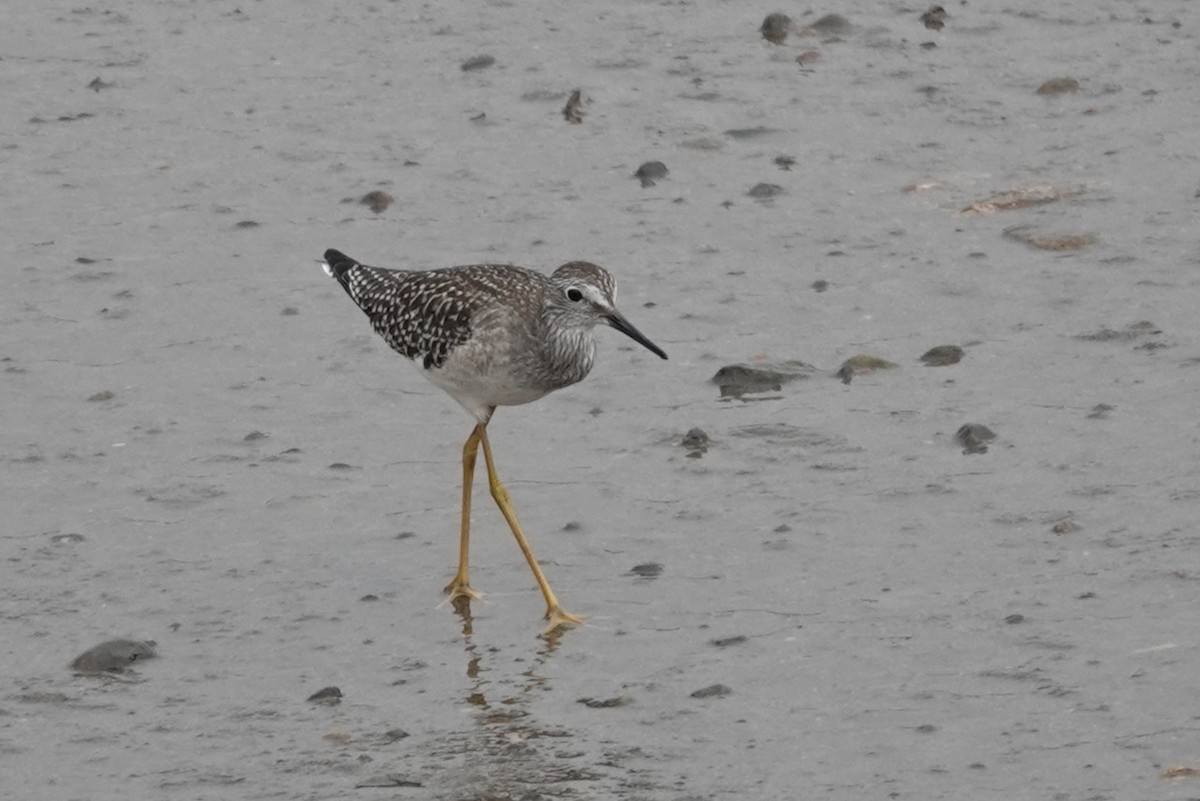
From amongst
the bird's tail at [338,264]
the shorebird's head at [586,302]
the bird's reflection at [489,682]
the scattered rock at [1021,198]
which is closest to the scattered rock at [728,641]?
the bird's reflection at [489,682]

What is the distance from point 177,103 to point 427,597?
598cm

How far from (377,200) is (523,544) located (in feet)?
13.1

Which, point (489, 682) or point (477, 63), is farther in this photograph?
point (477, 63)

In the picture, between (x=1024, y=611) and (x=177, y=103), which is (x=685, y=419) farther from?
(x=177, y=103)

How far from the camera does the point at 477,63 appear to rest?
551 inches

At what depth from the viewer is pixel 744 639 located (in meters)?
7.94

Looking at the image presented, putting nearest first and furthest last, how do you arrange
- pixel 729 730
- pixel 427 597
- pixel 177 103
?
pixel 729 730 < pixel 427 597 < pixel 177 103

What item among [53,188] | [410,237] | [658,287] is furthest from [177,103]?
[658,287]

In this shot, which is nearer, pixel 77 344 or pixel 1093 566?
pixel 1093 566

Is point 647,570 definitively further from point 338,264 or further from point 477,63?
point 477,63

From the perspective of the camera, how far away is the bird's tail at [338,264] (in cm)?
1002

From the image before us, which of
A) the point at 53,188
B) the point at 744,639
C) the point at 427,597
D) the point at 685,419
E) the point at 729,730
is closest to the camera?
the point at 729,730

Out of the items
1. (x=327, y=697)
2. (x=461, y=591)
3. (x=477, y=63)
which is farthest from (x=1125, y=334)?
(x=477, y=63)

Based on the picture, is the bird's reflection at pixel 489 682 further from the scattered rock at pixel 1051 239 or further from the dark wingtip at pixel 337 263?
the scattered rock at pixel 1051 239
